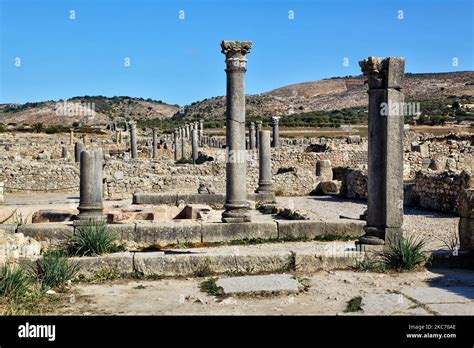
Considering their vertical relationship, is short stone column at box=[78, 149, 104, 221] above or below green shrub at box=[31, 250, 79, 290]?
above

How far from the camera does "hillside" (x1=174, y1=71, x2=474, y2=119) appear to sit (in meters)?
108

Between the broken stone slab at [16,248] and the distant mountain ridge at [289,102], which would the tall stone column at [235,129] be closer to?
the broken stone slab at [16,248]

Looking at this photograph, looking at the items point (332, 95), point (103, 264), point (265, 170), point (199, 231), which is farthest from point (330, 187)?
point (332, 95)

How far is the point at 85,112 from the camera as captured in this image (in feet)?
350

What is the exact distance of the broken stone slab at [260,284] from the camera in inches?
Answer: 280

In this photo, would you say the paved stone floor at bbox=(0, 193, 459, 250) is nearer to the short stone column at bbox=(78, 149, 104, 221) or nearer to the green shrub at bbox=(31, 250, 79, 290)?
the short stone column at bbox=(78, 149, 104, 221)

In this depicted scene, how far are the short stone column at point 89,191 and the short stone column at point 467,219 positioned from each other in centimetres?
635

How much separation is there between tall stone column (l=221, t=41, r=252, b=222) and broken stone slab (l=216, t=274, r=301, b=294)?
4.00 m

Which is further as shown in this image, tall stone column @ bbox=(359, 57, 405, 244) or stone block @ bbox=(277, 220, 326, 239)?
stone block @ bbox=(277, 220, 326, 239)

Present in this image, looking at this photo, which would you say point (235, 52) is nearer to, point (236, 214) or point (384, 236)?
point (236, 214)

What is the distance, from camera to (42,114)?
4471 inches

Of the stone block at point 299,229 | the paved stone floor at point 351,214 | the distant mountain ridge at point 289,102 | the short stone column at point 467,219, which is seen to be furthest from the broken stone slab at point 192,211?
the distant mountain ridge at point 289,102

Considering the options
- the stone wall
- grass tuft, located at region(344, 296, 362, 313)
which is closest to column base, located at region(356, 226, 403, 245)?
grass tuft, located at region(344, 296, 362, 313)
